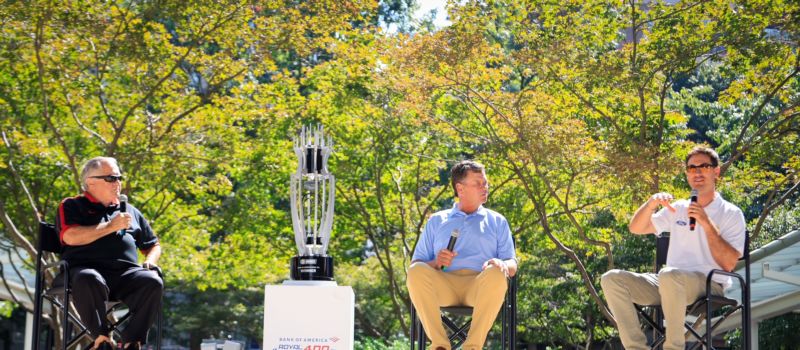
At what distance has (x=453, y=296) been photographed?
15.9 ft

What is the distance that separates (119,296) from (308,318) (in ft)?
3.05

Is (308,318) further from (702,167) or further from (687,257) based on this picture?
(702,167)

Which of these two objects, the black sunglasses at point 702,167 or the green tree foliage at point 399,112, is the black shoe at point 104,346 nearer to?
the black sunglasses at point 702,167

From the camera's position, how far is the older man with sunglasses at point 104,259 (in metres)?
4.50

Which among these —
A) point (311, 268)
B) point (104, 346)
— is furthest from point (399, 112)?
point (104, 346)

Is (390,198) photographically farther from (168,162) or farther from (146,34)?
(146,34)

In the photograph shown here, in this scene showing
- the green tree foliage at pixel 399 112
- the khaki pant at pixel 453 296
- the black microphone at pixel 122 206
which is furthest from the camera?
the green tree foliage at pixel 399 112

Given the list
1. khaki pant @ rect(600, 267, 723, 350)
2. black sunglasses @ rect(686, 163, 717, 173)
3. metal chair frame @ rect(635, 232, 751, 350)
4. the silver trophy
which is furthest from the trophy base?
black sunglasses @ rect(686, 163, 717, 173)

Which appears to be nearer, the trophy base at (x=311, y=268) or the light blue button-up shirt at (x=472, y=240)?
the light blue button-up shirt at (x=472, y=240)

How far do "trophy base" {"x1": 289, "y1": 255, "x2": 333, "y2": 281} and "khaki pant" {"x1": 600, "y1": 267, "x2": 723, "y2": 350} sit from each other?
4.86ft

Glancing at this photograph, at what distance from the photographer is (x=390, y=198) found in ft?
43.3

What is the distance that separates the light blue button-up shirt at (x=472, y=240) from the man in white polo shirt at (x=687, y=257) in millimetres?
551

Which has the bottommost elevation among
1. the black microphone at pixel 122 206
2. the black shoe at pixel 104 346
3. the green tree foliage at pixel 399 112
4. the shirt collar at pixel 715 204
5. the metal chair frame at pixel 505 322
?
the black shoe at pixel 104 346

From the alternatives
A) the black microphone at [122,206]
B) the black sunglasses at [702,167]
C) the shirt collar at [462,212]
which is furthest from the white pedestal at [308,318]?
the black sunglasses at [702,167]
